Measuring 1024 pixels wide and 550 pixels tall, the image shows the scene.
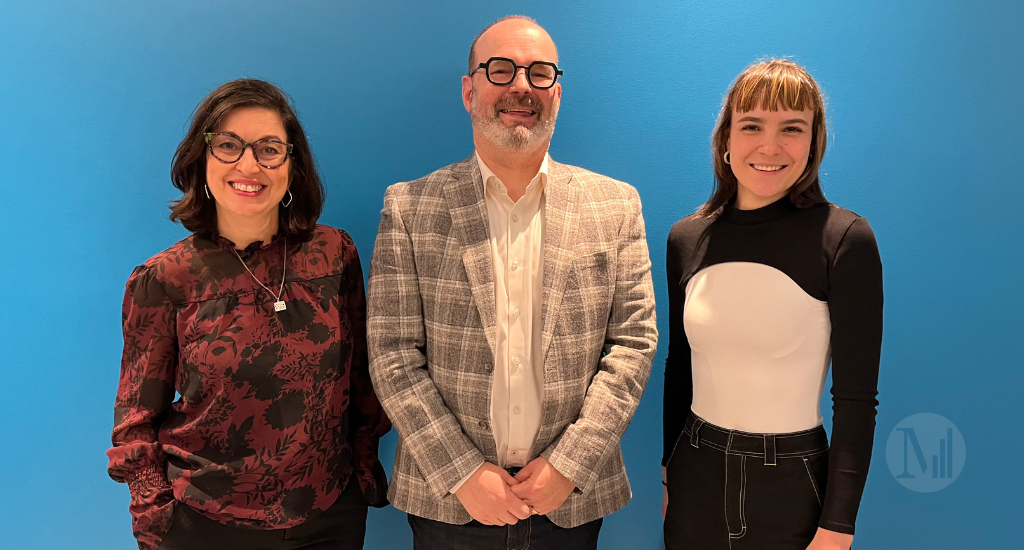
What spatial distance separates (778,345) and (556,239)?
0.64 metres

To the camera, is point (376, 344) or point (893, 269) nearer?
point (376, 344)

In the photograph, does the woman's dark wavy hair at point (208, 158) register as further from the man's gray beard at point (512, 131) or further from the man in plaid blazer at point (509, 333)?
the man's gray beard at point (512, 131)

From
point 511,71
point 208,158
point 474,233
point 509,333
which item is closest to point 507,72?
point 511,71

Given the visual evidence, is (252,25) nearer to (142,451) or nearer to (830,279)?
(142,451)

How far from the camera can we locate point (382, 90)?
2.24m

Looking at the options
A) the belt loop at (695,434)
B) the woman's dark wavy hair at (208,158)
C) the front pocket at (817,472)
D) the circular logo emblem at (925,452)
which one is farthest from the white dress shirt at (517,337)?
the circular logo emblem at (925,452)

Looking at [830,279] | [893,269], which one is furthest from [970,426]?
[830,279]

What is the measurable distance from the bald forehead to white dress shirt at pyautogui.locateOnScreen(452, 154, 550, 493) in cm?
35

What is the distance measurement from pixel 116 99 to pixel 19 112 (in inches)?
12.8

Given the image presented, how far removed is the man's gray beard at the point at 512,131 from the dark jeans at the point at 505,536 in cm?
102

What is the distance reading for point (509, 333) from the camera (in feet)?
5.91

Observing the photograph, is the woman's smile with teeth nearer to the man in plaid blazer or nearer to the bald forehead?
the man in plaid blazer

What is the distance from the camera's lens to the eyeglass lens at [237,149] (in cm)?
176

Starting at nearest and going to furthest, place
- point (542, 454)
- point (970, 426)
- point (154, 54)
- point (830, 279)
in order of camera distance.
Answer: point (830, 279), point (542, 454), point (154, 54), point (970, 426)
